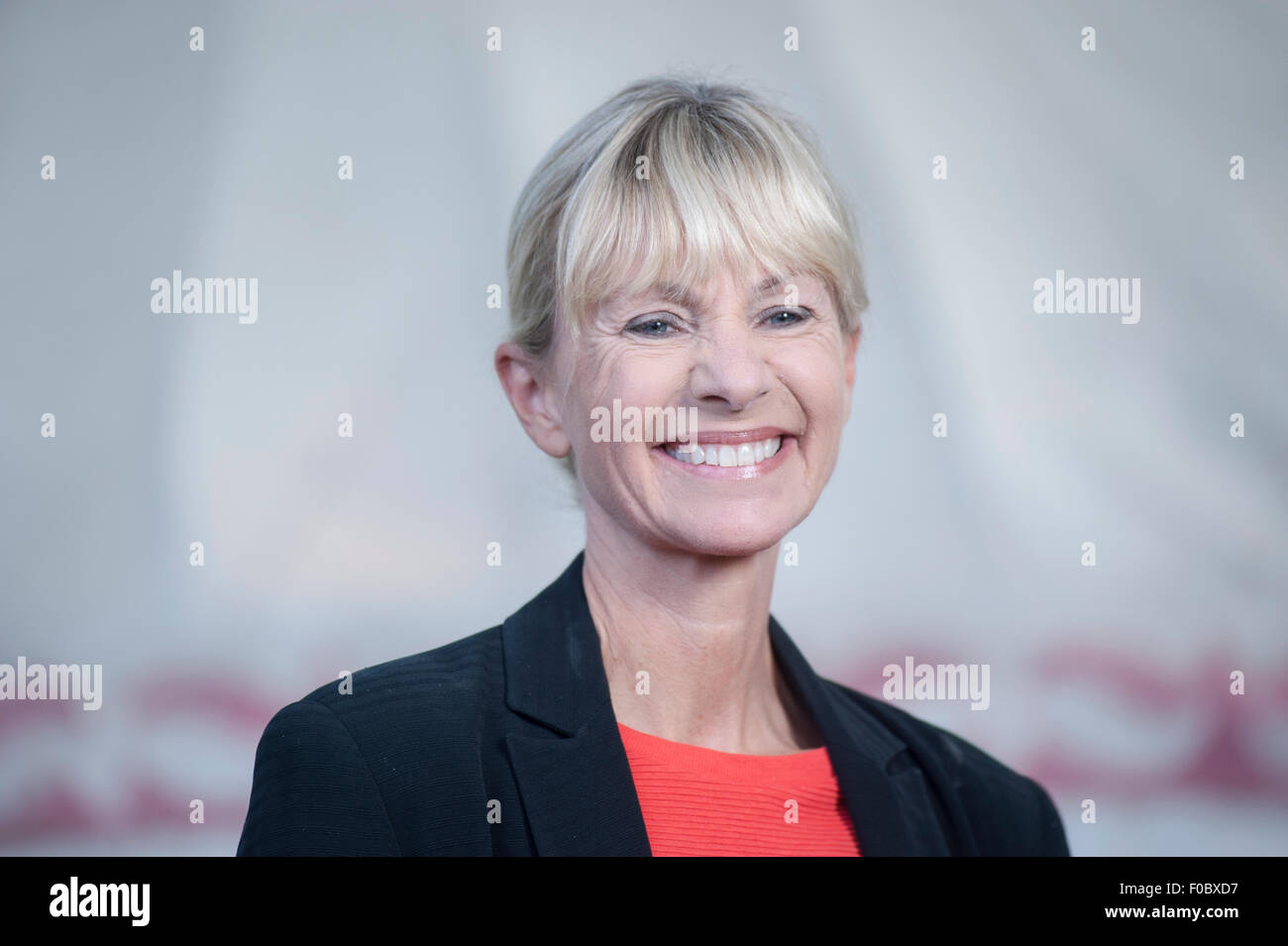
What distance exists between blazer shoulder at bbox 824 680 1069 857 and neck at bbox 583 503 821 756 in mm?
338

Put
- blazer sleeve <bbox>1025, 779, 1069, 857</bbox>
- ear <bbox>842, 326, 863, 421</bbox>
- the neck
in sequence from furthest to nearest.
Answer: blazer sleeve <bbox>1025, 779, 1069, 857</bbox> < ear <bbox>842, 326, 863, 421</bbox> < the neck

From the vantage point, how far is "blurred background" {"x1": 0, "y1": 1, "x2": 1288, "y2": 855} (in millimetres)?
2369

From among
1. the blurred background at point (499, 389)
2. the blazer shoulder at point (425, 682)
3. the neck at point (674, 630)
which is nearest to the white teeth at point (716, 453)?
the neck at point (674, 630)

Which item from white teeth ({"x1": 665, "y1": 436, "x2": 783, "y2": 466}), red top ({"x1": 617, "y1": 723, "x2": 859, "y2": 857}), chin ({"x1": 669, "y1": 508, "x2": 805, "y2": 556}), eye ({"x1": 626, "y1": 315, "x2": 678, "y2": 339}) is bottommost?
red top ({"x1": 617, "y1": 723, "x2": 859, "y2": 857})

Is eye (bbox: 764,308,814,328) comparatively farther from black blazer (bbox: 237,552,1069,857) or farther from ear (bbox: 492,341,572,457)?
black blazer (bbox: 237,552,1069,857)

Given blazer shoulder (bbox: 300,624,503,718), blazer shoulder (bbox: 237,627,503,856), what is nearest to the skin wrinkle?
blazer shoulder (bbox: 300,624,503,718)

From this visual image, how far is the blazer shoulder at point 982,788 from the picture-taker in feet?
6.90

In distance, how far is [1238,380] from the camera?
2.64 metres

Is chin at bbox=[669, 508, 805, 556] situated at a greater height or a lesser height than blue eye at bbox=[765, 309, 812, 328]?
lesser

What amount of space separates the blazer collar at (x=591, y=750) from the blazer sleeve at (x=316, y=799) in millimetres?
201
